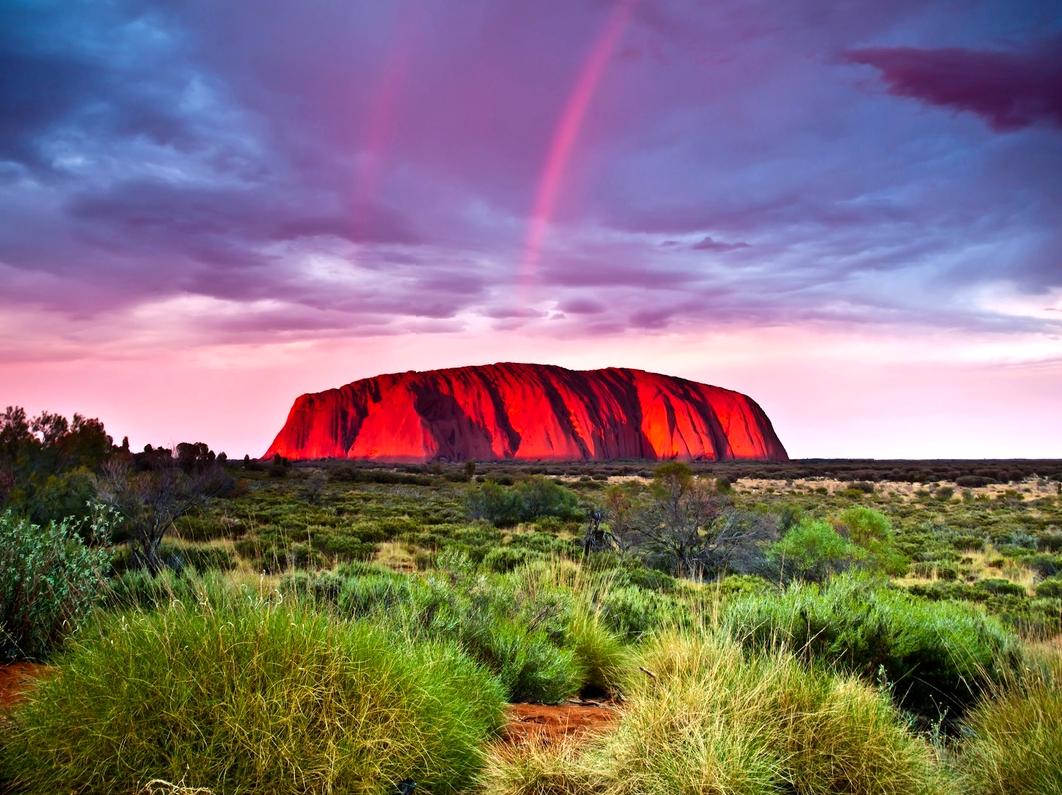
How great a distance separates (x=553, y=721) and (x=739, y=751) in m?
1.96

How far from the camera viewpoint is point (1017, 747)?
14.8 ft

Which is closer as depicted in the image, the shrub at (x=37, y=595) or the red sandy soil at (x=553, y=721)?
the red sandy soil at (x=553, y=721)

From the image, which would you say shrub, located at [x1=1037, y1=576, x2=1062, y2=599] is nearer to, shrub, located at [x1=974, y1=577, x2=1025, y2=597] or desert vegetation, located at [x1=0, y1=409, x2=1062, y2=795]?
shrub, located at [x1=974, y1=577, x2=1025, y2=597]

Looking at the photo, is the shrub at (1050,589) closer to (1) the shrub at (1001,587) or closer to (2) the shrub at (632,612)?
(1) the shrub at (1001,587)

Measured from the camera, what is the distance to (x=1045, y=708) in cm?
481

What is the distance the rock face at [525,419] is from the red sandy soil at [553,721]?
108 m

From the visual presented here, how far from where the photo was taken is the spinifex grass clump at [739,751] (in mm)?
3938

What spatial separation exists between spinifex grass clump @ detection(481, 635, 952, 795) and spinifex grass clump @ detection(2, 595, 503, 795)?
22.4 inches

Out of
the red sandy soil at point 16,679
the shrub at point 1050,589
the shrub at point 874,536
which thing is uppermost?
the red sandy soil at point 16,679

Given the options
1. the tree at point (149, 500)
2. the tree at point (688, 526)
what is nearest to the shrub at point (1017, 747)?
the tree at point (688, 526)

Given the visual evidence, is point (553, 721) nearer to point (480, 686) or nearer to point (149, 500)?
point (480, 686)

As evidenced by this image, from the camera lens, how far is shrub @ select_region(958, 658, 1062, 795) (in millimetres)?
4301

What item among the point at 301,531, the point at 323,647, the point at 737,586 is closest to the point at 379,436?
the point at 301,531

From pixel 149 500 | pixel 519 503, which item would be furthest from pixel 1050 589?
pixel 149 500
